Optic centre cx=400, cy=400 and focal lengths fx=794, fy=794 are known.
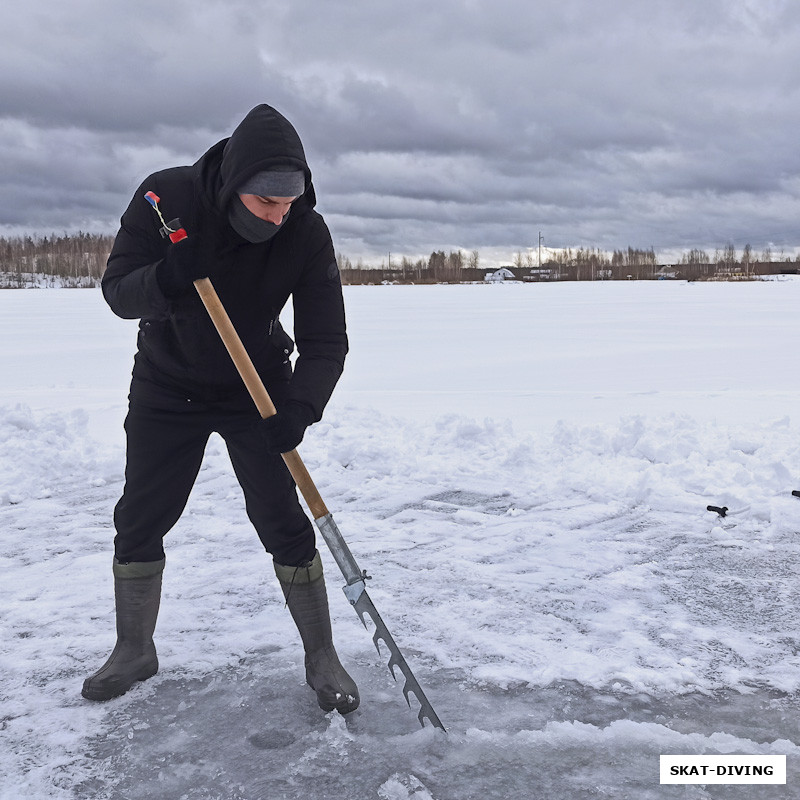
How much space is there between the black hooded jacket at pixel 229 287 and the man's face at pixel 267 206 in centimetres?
5

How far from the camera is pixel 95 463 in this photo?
571cm

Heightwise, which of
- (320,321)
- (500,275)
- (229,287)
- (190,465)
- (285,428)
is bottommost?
(190,465)

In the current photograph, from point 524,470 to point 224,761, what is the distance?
3.46m

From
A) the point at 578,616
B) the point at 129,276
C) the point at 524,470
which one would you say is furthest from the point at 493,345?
the point at 129,276

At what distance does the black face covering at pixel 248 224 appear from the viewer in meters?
2.35

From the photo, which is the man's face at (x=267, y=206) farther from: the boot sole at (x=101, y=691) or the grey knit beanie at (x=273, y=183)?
the boot sole at (x=101, y=691)

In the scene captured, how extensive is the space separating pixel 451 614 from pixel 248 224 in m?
1.85

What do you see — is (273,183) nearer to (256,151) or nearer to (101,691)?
(256,151)

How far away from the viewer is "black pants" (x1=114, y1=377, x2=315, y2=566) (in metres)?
2.65

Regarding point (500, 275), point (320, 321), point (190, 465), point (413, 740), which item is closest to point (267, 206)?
point (320, 321)

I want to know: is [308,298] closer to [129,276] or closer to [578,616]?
[129,276]

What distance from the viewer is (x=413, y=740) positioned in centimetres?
244

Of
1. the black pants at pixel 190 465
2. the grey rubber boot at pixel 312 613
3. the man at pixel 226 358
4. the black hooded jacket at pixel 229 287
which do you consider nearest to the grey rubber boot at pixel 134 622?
the man at pixel 226 358

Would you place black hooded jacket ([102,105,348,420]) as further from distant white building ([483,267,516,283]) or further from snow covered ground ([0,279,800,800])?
distant white building ([483,267,516,283])
